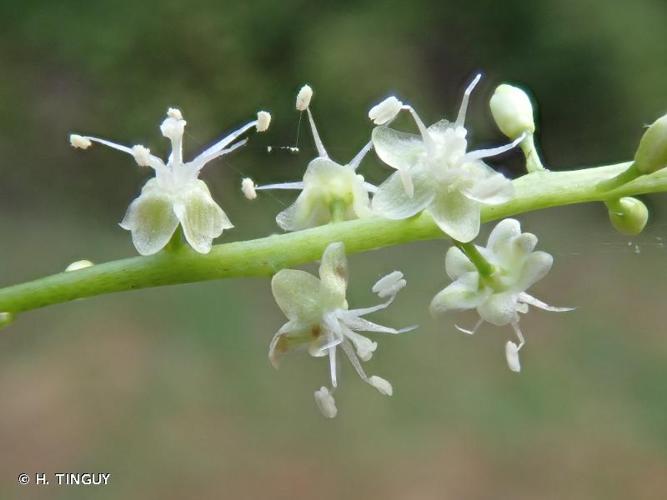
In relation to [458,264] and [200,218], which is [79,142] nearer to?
[200,218]

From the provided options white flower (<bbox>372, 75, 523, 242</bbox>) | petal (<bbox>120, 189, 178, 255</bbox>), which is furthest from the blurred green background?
petal (<bbox>120, 189, 178, 255</bbox>)

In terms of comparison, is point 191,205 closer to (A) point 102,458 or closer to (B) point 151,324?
(A) point 102,458

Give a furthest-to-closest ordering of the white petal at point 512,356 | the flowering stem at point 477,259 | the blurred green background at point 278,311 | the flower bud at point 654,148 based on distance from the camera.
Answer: the blurred green background at point 278,311, the white petal at point 512,356, the flowering stem at point 477,259, the flower bud at point 654,148

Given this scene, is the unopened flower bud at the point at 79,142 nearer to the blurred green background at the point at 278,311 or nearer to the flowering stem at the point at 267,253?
the flowering stem at the point at 267,253

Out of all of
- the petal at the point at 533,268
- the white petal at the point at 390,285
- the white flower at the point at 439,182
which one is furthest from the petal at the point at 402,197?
the petal at the point at 533,268

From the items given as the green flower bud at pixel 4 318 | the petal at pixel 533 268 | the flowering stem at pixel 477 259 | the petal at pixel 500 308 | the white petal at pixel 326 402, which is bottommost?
the white petal at pixel 326 402

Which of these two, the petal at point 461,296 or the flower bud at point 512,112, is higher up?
the flower bud at point 512,112

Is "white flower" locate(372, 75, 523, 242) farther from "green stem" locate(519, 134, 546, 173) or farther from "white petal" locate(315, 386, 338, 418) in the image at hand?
"white petal" locate(315, 386, 338, 418)
